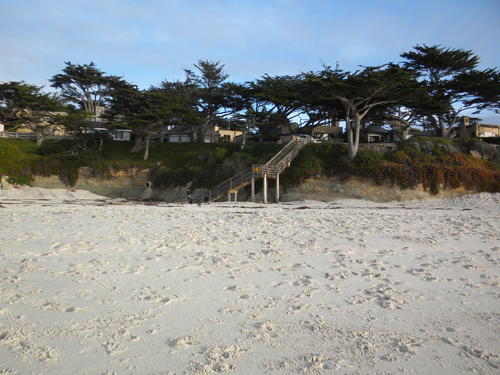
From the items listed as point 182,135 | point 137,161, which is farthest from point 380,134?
point 137,161

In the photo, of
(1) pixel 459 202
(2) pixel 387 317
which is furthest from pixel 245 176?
(2) pixel 387 317

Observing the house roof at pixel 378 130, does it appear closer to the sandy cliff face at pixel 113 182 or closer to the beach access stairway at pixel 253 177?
the beach access stairway at pixel 253 177

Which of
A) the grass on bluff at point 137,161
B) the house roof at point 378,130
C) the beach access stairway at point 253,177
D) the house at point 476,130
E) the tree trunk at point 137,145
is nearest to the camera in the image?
the beach access stairway at point 253,177

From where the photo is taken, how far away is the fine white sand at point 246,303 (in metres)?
3.39

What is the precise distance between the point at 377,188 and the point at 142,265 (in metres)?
22.1

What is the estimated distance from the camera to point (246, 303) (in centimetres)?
476

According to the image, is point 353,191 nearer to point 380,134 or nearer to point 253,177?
point 253,177

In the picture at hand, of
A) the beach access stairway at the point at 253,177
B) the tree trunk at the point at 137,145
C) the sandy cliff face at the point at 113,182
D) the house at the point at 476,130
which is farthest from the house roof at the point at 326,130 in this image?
the sandy cliff face at the point at 113,182

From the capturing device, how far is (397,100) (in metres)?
26.9

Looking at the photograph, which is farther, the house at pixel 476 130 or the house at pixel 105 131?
the house at pixel 476 130

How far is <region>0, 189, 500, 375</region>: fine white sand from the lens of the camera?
3.39 m

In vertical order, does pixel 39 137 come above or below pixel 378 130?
below

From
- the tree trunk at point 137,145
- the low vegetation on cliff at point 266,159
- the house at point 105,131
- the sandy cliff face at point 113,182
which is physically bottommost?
the sandy cliff face at point 113,182

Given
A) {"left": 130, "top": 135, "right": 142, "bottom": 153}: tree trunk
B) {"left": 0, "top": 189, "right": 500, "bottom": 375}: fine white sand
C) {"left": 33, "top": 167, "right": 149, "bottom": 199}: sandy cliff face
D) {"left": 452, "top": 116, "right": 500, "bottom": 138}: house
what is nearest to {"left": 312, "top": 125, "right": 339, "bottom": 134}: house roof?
{"left": 452, "top": 116, "right": 500, "bottom": 138}: house
